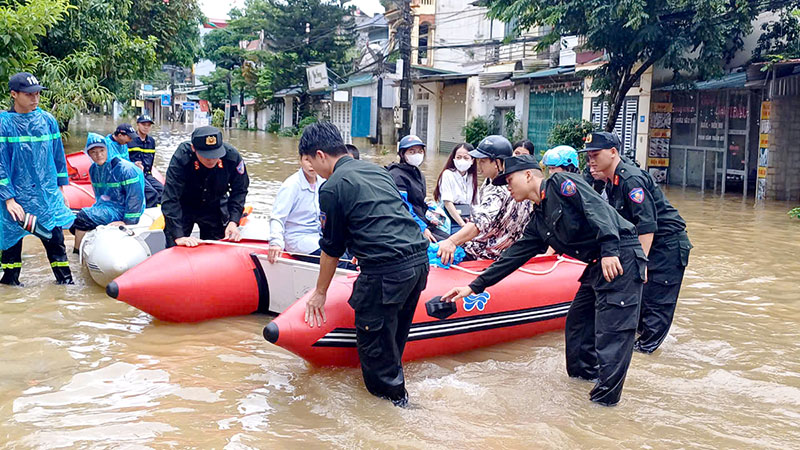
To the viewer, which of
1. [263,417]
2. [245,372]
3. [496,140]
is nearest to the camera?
[263,417]

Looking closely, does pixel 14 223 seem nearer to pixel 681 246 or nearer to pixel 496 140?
pixel 496 140

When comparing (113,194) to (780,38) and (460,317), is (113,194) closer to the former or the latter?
(460,317)

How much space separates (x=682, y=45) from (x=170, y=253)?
11687mm

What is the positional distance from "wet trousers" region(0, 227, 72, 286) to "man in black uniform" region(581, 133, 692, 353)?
441cm

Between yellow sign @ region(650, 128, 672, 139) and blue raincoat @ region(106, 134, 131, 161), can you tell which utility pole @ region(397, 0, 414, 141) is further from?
blue raincoat @ region(106, 134, 131, 161)

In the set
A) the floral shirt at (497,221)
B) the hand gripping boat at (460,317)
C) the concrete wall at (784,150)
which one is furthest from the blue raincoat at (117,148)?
the concrete wall at (784,150)

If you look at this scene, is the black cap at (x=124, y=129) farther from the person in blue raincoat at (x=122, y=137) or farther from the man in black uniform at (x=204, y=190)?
the man in black uniform at (x=204, y=190)

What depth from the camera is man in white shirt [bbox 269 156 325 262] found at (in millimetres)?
5664

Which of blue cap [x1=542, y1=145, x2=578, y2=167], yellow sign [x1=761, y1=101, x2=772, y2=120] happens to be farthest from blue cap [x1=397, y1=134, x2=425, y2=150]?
yellow sign [x1=761, y1=101, x2=772, y2=120]

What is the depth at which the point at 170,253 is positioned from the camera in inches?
222

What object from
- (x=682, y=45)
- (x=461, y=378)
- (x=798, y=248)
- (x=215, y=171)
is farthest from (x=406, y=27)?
(x=461, y=378)

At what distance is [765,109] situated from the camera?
1396 cm

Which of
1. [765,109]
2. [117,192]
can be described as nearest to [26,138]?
[117,192]

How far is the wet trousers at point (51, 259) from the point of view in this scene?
6.39 m
